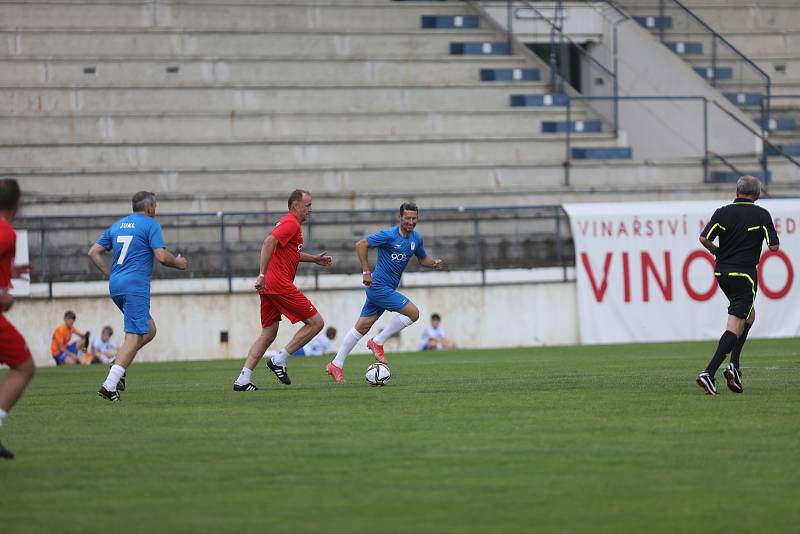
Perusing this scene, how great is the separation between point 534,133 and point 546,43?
11.7 ft

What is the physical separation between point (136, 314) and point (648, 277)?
1517 cm

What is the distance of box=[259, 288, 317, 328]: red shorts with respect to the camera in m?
14.7

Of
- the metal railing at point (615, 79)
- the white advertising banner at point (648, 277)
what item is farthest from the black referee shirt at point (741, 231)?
the metal railing at point (615, 79)

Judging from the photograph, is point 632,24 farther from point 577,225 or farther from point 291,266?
point 291,266

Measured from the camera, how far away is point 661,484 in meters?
7.84

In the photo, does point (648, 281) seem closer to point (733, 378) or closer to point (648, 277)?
point (648, 277)

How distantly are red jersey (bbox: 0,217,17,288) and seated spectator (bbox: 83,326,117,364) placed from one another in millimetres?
15692

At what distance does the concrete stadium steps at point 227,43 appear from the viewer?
3084cm

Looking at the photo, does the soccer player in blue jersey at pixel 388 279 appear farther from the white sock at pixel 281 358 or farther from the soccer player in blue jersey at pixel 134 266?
the soccer player in blue jersey at pixel 134 266

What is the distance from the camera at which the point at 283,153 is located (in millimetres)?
29859

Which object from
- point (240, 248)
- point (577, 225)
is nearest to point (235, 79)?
point (240, 248)

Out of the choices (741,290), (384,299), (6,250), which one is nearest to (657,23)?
(384,299)

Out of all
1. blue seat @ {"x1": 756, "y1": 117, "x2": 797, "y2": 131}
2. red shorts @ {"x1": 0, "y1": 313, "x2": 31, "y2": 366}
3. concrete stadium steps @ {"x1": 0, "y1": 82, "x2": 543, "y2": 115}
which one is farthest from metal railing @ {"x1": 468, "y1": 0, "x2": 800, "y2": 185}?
red shorts @ {"x1": 0, "y1": 313, "x2": 31, "y2": 366}

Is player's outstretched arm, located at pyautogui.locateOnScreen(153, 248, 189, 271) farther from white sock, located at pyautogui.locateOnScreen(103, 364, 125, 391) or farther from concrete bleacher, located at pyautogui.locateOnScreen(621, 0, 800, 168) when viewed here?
concrete bleacher, located at pyautogui.locateOnScreen(621, 0, 800, 168)
